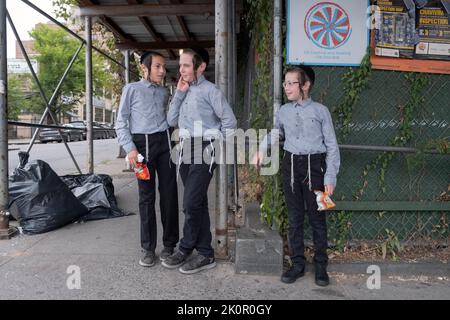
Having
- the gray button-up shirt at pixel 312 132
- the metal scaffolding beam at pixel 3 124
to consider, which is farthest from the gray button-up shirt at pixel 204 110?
the metal scaffolding beam at pixel 3 124

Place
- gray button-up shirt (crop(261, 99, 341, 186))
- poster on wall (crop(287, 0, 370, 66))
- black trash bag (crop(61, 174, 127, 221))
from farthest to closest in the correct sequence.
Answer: black trash bag (crop(61, 174, 127, 221))
poster on wall (crop(287, 0, 370, 66))
gray button-up shirt (crop(261, 99, 341, 186))

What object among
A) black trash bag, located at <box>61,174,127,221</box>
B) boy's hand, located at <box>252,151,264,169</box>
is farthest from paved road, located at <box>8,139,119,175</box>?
boy's hand, located at <box>252,151,264,169</box>

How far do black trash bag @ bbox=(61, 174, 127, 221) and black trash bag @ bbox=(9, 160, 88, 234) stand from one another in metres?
0.47

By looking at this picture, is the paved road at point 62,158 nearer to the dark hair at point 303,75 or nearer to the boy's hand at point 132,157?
the boy's hand at point 132,157

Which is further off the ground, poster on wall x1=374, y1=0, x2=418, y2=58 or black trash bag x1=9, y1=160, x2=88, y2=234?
poster on wall x1=374, y1=0, x2=418, y2=58

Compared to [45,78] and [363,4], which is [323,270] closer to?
[363,4]

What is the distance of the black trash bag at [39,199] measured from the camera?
4.75 metres

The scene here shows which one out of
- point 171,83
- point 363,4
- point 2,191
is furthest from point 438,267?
point 171,83

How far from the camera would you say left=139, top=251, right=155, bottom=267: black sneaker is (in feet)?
12.3

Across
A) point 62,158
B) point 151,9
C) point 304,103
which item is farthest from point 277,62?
point 62,158

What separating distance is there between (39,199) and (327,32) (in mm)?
3646

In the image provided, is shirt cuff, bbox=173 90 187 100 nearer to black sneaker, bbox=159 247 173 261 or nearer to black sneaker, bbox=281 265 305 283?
black sneaker, bbox=159 247 173 261

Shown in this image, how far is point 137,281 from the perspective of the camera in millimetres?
3445
